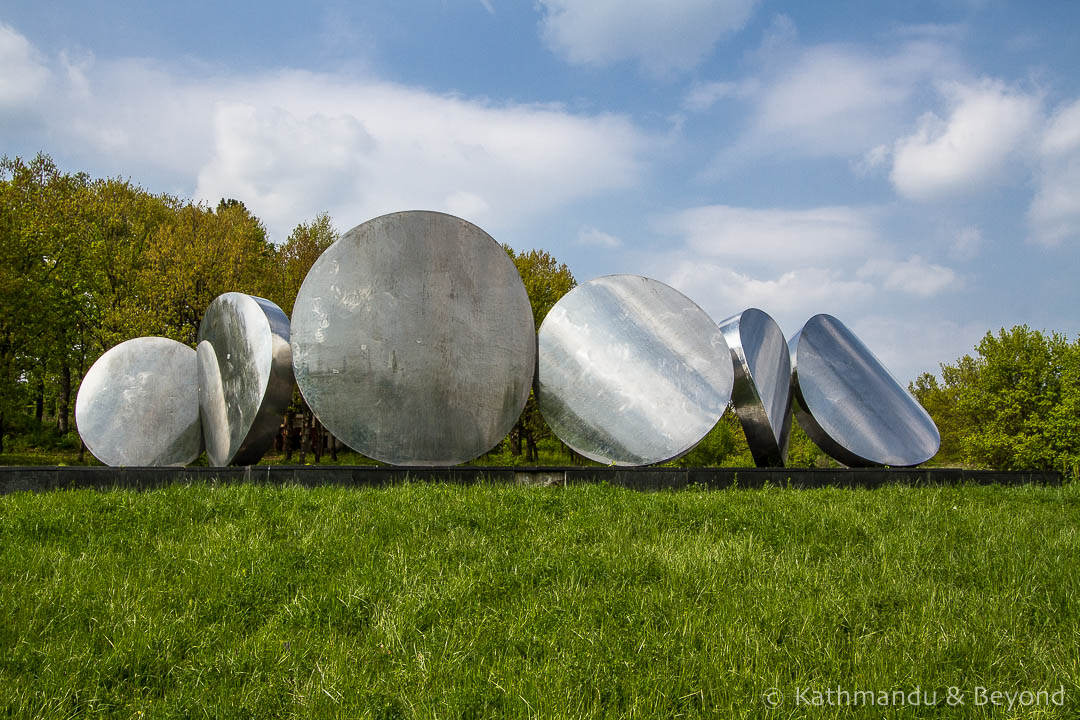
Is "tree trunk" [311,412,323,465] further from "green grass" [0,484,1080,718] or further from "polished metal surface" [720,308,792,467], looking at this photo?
"green grass" [0,484,1080,718]

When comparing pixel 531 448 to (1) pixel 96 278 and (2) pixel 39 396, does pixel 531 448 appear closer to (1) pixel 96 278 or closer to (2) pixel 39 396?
(1) pixel 96 278

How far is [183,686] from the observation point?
3363 mm

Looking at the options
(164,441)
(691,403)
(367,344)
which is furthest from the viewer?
(164,441)

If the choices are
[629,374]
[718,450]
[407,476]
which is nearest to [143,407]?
[407,476]

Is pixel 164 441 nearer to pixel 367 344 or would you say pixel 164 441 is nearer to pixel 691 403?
pixel 367 344

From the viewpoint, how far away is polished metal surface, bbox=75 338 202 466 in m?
12.3

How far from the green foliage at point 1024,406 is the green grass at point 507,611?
2309 centimetres

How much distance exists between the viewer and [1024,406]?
27641 mm

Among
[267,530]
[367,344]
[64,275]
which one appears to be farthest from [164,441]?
[64,275]

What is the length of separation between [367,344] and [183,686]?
22.8 feet

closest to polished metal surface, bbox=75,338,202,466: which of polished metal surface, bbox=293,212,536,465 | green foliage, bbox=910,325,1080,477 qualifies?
polished metal surface, bbox=293,212,536,465

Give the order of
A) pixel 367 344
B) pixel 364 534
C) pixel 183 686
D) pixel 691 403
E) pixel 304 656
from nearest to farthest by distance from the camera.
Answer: pixel 183 686, pixel 304 656, pixel 364 534, pixel 367 344, pixel 691 403

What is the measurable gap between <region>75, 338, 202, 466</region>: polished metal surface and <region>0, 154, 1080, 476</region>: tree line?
36.7 feet

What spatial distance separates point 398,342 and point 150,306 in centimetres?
1860
